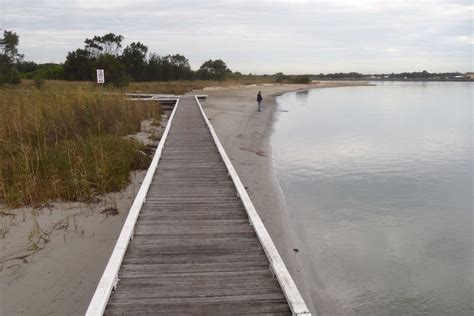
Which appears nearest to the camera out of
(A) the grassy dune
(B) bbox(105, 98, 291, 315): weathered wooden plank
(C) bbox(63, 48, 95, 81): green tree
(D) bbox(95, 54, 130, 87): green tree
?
(B) bbox(105, 98, 291, 315): weathered wooden plank

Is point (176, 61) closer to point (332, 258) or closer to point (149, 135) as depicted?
point (149, 135)

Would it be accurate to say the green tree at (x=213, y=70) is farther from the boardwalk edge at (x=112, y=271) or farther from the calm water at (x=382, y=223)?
the boardwalk edge at (x=112, y=271)

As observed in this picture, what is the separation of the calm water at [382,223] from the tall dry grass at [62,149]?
394 cm

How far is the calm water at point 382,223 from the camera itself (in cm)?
528

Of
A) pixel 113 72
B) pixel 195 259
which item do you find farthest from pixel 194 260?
pixel 113 72

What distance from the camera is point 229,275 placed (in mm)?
3627

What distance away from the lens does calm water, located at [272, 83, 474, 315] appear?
528 cm

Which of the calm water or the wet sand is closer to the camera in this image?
the wet sand

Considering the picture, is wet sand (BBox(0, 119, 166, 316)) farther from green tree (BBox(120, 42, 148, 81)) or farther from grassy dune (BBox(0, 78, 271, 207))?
green tree (BBox(120, 42, 148, 81))

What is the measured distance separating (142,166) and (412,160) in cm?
978

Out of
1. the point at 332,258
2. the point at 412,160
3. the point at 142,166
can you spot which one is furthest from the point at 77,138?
the point at 412,160

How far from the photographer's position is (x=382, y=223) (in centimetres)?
773

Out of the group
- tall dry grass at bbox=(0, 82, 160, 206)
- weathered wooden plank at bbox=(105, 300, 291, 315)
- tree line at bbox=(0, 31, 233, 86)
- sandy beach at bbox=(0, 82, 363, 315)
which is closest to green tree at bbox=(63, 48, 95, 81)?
tree line at bbox=(0, 31, 233, 86)

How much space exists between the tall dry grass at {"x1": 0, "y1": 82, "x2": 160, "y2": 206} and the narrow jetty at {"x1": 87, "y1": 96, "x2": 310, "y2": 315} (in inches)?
66.0
